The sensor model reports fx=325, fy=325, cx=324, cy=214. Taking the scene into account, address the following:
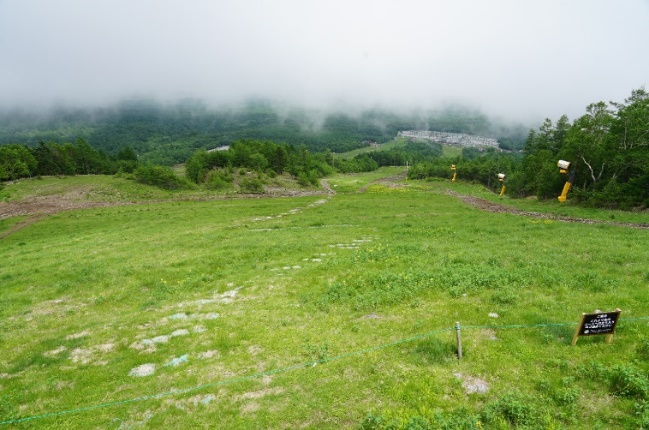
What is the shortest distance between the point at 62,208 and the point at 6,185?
28.8 meters

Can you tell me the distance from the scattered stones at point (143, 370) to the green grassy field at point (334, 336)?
0.11m

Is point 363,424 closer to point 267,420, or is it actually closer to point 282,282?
point 267,420

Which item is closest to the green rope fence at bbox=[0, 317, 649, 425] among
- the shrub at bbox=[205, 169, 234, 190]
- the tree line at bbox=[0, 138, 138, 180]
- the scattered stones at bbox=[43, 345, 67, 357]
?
the scattered stones at bbox=[43, 345, 67, 357]

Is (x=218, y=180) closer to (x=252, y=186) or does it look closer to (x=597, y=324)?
(x=252, y=186)

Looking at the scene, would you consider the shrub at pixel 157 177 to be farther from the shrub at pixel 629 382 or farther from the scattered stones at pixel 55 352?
the shrub at pixel 629 382

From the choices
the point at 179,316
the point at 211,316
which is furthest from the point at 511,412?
the point at 179,316

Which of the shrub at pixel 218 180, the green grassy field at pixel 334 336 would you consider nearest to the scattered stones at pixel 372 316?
the green grassy field at pixel 334 336

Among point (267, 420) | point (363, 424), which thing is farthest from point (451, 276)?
point (267, 420)

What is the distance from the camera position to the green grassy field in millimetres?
8938

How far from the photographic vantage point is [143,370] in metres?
11.8

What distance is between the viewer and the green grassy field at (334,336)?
352 inches

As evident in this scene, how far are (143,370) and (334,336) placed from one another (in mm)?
7086

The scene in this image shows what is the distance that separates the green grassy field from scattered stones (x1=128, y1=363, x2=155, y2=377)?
11 centimetres

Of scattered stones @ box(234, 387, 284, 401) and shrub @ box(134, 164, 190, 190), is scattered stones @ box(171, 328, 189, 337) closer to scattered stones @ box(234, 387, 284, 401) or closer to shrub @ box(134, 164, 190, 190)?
scattered stones @ box(234, 387, 284, 401)
